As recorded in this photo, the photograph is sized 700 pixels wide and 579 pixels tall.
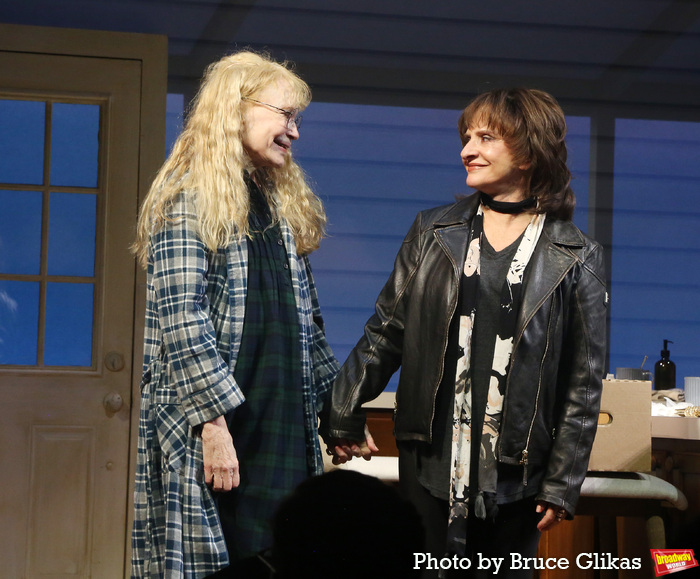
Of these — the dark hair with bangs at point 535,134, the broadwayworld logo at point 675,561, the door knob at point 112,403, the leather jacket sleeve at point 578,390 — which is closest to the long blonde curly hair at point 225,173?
the dark hair with bangs at point 535,134

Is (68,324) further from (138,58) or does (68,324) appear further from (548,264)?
(548,264)

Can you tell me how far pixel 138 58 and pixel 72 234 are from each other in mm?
797

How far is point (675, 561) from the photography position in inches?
77.0

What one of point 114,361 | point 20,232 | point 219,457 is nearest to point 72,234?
point 20,232

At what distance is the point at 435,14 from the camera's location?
12.3 ft

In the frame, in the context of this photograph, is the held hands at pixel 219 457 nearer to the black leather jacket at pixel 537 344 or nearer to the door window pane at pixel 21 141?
the black leather jacket at pixel 537 344

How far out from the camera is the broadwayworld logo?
1.88 metres

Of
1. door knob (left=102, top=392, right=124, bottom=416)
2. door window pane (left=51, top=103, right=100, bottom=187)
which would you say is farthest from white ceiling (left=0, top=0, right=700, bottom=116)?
door knob (left=102, top=392, right=124, bottom=416)

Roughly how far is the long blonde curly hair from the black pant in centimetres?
76

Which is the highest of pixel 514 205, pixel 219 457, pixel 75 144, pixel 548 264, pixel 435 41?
pixel 435 41

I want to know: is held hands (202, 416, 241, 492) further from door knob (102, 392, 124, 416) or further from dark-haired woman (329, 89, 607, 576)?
door knob (102, 392, 124, 416)

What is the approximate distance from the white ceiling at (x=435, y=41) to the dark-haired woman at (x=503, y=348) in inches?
71.6

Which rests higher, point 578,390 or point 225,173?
point 225,173

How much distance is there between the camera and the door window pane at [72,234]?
11.1 feet
